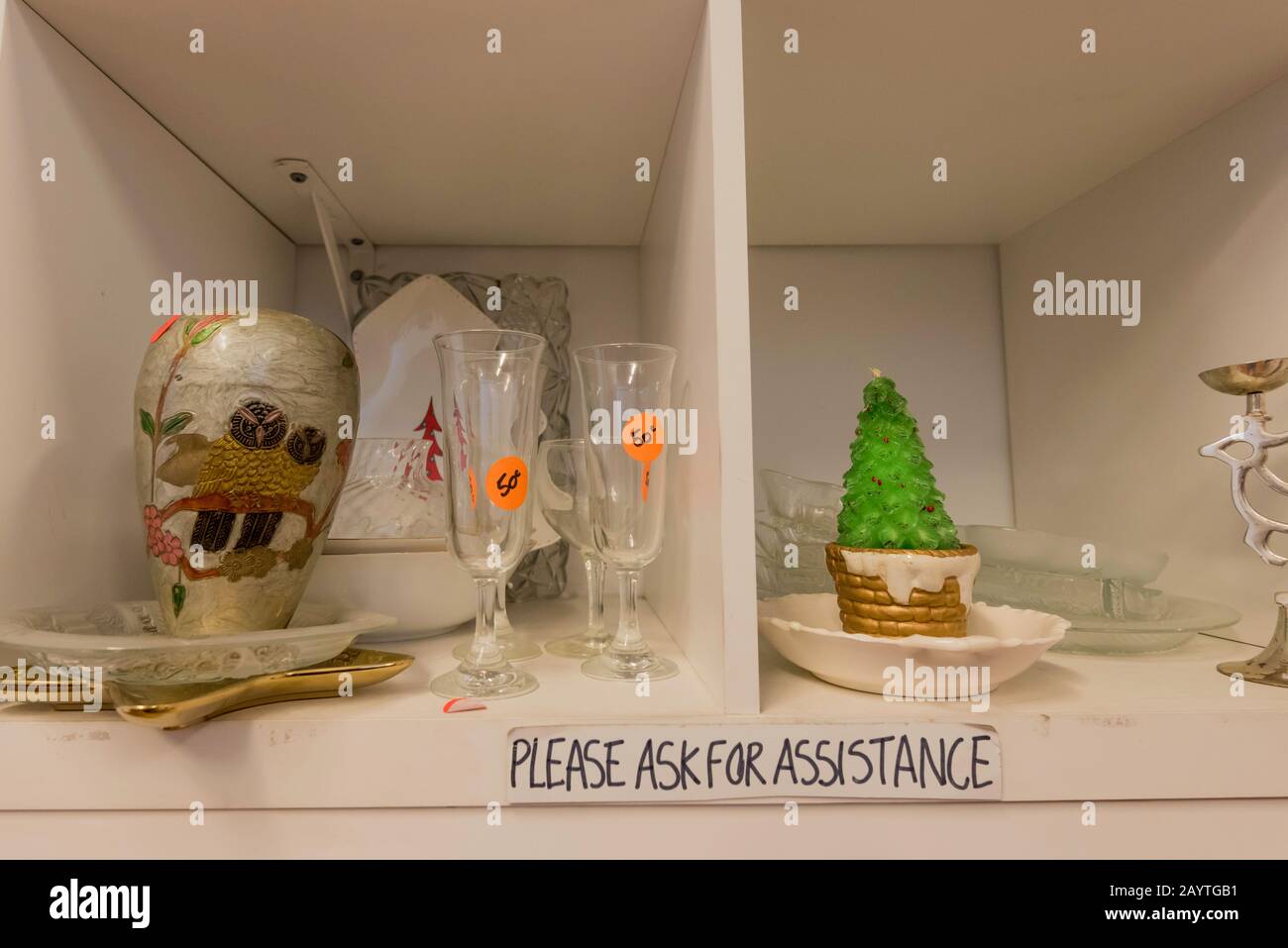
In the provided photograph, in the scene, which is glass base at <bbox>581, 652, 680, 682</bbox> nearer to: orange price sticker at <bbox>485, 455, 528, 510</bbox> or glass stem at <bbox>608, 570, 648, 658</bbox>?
glass stem at <bbox>608, 570, 648, 658</bbox>

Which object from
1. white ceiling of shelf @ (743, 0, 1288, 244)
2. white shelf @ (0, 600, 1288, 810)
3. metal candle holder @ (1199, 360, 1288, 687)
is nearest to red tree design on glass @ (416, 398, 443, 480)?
white shelf @ (0, 600, 1288, 810)

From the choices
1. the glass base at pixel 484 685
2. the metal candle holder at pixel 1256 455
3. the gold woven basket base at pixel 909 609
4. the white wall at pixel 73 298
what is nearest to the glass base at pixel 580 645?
the glass base at pixel 484 685

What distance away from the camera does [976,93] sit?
65 centimetres

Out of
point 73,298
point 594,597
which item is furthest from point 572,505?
point 73,298

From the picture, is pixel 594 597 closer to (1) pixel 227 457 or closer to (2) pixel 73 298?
(1) pixel 227 457

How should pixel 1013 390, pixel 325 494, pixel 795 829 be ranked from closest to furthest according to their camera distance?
pixel 795 829, pixel 325 494, pixel 1013 390

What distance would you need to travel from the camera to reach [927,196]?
2.77ft

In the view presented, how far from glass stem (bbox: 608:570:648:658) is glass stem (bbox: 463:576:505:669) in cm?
9

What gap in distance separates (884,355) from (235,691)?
0.86 metres
